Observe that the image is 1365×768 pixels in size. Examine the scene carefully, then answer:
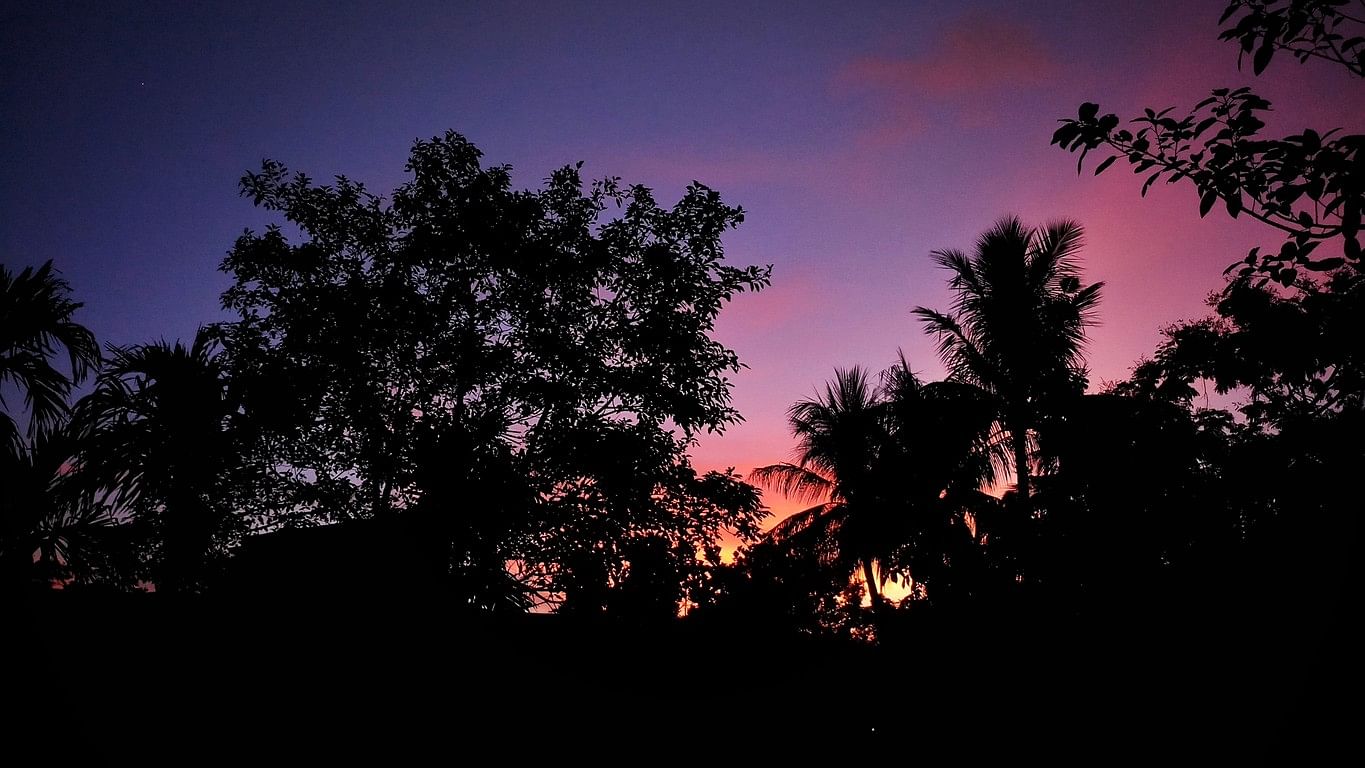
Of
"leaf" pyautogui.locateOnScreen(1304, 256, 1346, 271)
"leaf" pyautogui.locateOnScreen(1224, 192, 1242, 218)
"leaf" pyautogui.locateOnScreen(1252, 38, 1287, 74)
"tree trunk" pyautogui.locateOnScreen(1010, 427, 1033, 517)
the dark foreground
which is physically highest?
"tree trunk" pyautogui.locateOnScreen(1010, 427, 1033, 517)

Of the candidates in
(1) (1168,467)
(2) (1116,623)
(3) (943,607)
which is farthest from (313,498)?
(1) (1168,467)

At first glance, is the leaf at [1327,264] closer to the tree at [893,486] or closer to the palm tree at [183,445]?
the tree at [893,486]

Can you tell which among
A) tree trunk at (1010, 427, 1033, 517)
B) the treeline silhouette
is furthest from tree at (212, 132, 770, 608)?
tree trunk at (1010, 427, 1033, 517)

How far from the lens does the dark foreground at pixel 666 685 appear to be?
5.66 meters

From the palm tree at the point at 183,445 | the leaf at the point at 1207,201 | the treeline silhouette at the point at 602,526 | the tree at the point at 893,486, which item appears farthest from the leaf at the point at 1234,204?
the palm tree at the point at 183,445

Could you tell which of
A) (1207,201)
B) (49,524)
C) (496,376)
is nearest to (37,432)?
(49,524)

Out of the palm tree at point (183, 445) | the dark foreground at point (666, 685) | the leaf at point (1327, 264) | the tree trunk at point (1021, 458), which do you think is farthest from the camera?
the tree trunk at point (1021, 458)

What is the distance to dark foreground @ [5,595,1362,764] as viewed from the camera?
566 cm

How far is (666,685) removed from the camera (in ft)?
30.3

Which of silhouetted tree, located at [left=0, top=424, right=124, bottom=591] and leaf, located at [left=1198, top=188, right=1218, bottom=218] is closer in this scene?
leaf, located at [left=1198, top=188, right=1218, bottom=218]

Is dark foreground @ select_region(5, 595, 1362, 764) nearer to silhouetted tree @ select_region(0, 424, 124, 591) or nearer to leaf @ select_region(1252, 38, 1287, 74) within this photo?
silhouetted tree @ select_region(0, 424, 124, 591)

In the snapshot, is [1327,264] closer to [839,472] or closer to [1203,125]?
[1203,125]

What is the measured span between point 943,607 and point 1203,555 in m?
3.62

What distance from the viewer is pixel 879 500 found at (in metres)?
18.6
